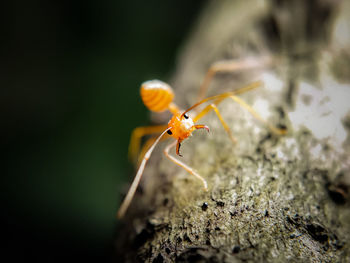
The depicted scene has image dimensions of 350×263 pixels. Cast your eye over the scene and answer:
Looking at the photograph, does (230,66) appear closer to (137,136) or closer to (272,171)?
(137,136)

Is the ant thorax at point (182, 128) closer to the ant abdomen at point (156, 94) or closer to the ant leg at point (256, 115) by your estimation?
the ant leg at point (256, 115)

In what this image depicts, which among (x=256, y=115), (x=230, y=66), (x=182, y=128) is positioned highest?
(x=230, y=66)

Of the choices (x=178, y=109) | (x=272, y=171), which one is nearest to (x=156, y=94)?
(x=178, y=109)

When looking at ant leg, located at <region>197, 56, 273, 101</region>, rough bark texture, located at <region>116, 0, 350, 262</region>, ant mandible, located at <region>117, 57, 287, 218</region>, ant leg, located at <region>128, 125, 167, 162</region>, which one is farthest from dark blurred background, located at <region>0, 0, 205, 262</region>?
rough bark texture, located at <region>116, 0, 350, 262</region>

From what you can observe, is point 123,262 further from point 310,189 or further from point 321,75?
point 321,75

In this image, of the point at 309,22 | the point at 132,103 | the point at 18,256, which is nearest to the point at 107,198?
the point at 18,256

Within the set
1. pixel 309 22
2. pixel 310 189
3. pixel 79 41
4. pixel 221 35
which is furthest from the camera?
pixel 79 41

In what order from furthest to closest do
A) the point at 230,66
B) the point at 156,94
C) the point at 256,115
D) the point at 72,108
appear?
the point at 72,108 → the point at 230,66 → the point at 156,94 → the point at 256,115

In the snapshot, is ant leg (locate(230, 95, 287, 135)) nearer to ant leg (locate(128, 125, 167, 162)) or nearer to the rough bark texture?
the rough bark texture
